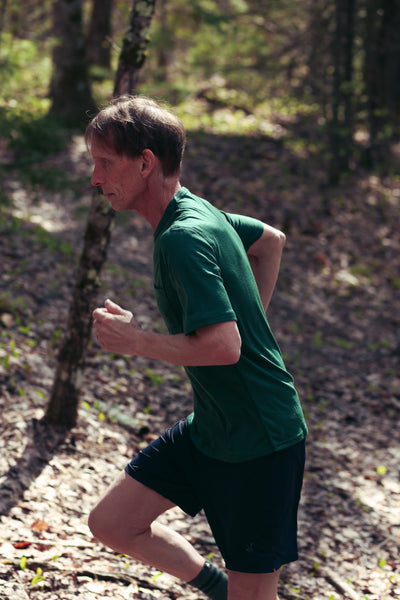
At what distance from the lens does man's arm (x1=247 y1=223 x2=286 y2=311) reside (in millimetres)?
2744

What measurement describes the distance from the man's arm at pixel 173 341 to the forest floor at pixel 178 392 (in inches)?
75.0

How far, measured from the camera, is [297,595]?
3.65 m

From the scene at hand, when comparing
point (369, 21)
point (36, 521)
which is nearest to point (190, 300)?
point (36, 521)

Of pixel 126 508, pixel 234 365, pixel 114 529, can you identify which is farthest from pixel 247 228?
pixel 114 529

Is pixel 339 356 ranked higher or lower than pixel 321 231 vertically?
lower

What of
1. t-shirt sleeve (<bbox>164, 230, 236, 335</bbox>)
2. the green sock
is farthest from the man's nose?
Answer: the green sock

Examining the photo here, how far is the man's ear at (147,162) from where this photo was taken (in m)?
2.14

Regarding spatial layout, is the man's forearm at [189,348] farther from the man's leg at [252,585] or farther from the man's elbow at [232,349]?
the man's leg at [252,585]

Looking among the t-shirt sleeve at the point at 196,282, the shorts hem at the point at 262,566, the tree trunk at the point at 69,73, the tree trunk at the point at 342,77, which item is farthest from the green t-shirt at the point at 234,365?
the tree trunk at the point at 69,73

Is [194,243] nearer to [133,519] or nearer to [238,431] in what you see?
[238,431]

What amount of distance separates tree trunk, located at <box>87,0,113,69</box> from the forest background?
0.18 feet

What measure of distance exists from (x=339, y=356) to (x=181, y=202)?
6.57 m

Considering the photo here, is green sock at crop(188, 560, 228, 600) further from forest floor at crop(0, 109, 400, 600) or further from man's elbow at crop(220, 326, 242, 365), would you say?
man's elbow at crop(220, 326, 242, 365)

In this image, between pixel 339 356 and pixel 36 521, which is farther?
pixel 339 356
